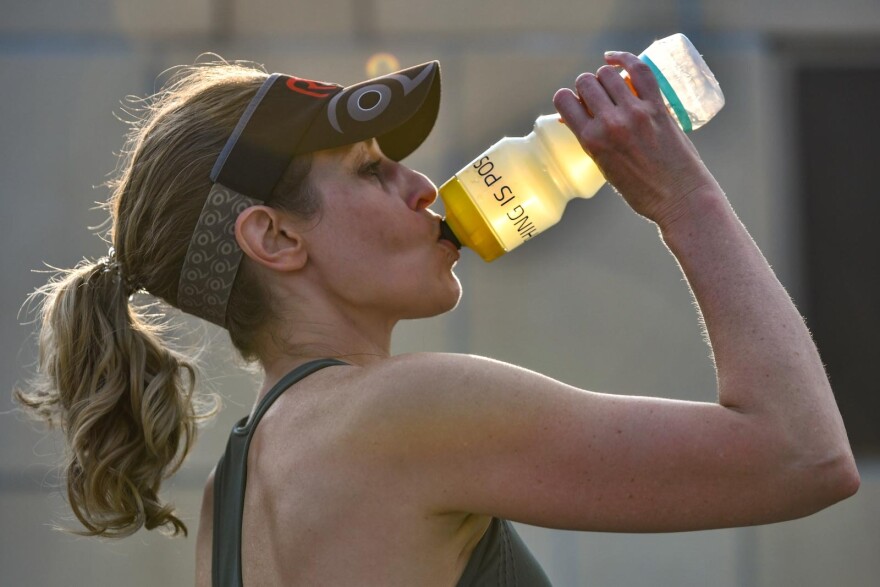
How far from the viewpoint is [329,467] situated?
146 centimetres

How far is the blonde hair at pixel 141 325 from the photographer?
1.80 meters

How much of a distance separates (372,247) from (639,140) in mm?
461

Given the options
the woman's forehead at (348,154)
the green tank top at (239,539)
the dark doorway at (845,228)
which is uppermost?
the woman's forehead at (348,154)

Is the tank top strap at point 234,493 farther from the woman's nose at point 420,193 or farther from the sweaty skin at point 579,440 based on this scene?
the woman's nose at point 420,193

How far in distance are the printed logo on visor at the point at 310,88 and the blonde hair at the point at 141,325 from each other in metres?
0.07

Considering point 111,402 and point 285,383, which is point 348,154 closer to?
point 285,383

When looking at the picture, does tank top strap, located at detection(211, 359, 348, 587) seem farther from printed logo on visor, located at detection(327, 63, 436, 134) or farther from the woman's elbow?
the woman's elbow

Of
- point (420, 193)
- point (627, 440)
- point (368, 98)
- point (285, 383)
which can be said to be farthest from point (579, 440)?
point (368, 98)

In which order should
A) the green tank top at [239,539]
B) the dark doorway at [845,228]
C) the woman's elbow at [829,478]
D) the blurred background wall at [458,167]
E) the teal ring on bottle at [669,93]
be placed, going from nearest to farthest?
the woman's elbow at [829,478]
the green tank top at [239,539]
the teal ring on bottle at [669,93]
the blurred background wall at [458,167]
the dark doorway at [845,228]

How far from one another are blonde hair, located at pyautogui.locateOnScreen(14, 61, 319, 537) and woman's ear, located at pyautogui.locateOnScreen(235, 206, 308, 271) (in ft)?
0.09

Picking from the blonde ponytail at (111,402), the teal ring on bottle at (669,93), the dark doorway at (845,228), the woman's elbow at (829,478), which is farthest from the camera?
the dark doorway at (845,228)

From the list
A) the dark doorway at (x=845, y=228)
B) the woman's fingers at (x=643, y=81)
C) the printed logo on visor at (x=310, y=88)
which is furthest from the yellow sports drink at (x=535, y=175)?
the dark doorway at (x=845, y=228)

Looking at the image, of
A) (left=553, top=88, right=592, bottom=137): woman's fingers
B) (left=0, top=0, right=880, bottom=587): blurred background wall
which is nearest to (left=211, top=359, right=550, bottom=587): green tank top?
(left=553, top=88, right=592, bottom=137): woman's fingers

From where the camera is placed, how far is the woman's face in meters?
1.75
